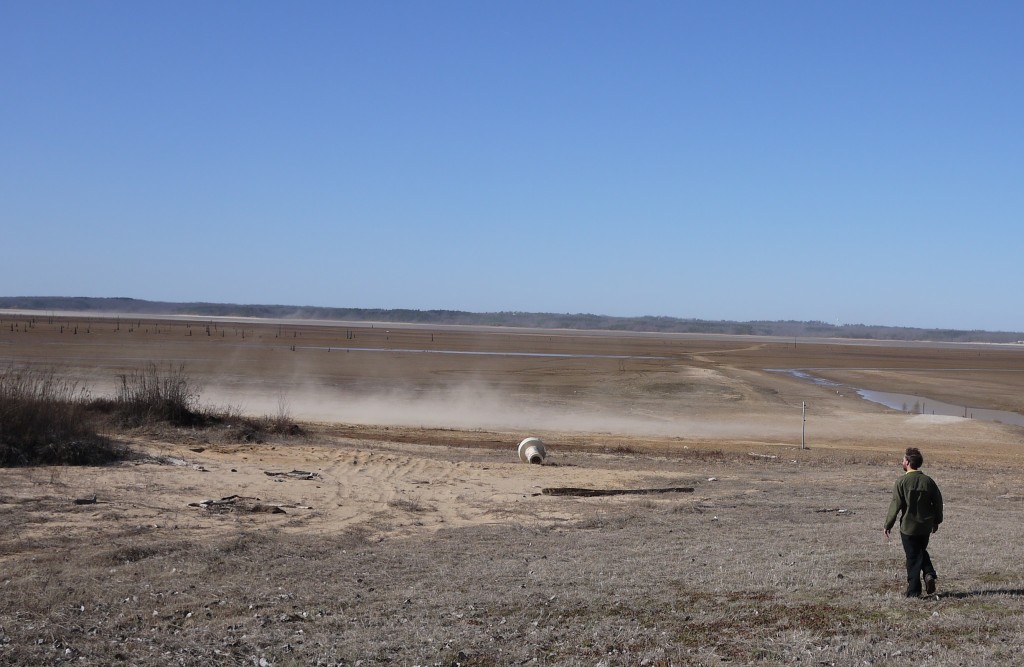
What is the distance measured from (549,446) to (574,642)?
16.5 m

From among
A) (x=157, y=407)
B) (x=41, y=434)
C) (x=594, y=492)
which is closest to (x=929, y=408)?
(x=594, y=492)

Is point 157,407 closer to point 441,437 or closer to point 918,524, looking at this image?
point 441,437

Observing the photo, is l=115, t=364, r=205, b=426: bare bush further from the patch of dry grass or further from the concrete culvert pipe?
the patch of dry grass

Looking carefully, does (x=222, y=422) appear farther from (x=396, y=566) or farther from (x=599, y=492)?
(x=396, y=566)

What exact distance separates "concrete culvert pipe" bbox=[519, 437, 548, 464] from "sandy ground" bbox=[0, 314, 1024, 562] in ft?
0.74

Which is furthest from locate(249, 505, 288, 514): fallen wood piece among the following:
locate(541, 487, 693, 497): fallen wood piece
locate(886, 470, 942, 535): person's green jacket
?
locate(886, 470, 942, 535): person's green jacket

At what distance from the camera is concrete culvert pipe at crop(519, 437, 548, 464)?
19548 mm

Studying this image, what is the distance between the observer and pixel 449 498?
15.1 meters

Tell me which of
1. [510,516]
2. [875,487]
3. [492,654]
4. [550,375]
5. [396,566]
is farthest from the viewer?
[550,375]

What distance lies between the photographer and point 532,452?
772 inches

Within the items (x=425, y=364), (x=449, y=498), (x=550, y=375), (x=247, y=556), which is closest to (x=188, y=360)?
(x=425, y=364)

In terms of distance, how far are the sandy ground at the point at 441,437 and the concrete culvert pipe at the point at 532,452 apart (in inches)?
8.9

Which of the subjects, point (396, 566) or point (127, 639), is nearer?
point (127, 639)

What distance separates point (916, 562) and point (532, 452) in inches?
446
